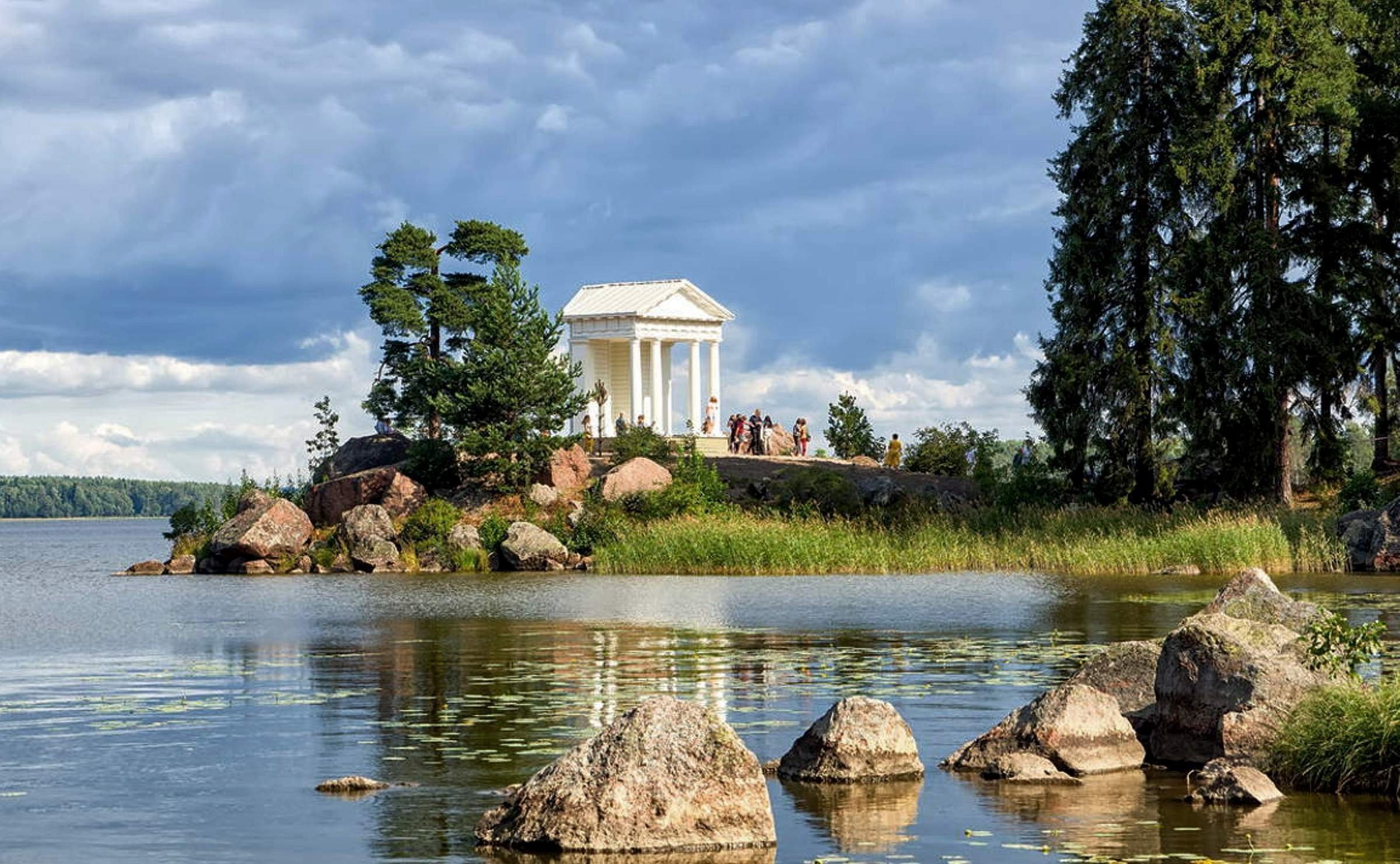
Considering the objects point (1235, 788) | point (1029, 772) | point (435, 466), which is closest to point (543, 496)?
point (435, 466)

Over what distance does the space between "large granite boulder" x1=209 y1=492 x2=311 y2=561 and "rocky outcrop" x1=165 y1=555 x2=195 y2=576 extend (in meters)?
0.92

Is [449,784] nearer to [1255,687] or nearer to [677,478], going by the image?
[1255,687]

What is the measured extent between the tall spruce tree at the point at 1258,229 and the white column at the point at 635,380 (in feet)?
97.0

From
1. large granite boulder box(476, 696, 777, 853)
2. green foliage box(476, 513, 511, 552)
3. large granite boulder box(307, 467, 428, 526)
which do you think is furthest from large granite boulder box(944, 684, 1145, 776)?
large granite boulder box(307, 467, 428, 526)

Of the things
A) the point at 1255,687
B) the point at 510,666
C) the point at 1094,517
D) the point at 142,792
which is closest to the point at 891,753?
the point at 1255,687

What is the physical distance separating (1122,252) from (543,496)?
72.8 feet

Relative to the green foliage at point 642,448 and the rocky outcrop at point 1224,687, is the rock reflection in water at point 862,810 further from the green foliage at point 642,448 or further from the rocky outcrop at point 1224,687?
the green foliage at point 642,448

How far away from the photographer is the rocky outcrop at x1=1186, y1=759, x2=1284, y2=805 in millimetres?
13883

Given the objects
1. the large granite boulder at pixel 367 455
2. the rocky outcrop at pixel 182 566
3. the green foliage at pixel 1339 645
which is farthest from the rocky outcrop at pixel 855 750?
the large granite boulder at pixel 367 455

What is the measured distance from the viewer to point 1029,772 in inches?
587

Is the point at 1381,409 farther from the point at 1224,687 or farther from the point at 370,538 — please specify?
the point at 1224,687

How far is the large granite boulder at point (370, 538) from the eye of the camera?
199ft

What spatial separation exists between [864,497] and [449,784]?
49710 mm

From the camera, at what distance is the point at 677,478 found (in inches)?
2518
